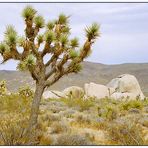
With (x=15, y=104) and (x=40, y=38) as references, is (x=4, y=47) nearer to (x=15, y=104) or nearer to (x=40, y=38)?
(x=40, y=38)

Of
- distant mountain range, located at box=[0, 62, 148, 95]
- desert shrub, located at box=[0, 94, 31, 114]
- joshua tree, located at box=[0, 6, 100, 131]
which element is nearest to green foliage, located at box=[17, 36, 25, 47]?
joshua tree, located at box=[0, 6, 100, 131]

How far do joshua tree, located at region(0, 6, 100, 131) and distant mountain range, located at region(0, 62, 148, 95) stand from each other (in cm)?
7607

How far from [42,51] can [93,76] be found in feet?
298

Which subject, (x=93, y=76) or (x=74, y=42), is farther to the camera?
(x=93, y=76)

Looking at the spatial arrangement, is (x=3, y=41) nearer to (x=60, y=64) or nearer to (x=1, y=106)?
(x=60, y=64)

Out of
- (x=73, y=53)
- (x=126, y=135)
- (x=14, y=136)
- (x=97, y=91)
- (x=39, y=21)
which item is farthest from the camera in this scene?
(x=97, y=91)

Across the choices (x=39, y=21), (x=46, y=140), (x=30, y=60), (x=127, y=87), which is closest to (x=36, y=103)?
(x=46, y=140)

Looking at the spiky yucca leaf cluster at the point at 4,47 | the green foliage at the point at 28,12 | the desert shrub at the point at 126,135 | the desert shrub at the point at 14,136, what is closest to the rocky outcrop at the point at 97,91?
the desert shrub at the point at 126,135

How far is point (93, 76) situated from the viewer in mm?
101062

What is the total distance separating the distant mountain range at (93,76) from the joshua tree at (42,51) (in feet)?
250

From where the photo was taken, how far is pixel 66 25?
11.1m

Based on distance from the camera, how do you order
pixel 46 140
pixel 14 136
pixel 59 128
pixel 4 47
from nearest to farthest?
pixel 14 136, pixel 46 140, pixel 4 47, pixel 59 128

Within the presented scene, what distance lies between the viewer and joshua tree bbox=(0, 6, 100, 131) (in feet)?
33.2

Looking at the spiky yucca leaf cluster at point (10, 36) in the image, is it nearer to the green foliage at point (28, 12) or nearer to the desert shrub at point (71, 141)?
the green foliage at point (28, 12)
